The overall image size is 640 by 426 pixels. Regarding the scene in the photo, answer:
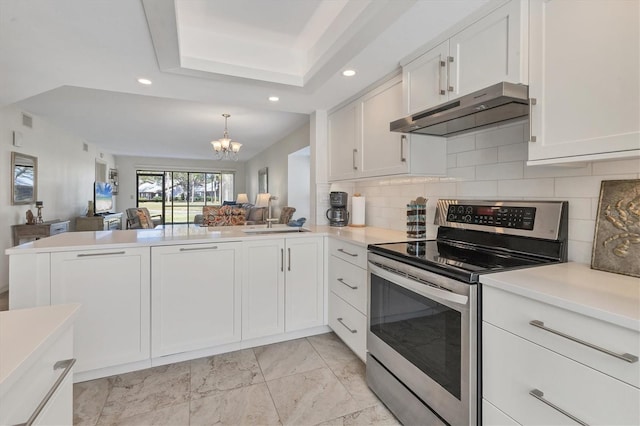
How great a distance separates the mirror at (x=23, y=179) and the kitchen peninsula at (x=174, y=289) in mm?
2896

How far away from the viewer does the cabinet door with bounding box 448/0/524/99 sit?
4.61 feet

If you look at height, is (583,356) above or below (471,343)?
above

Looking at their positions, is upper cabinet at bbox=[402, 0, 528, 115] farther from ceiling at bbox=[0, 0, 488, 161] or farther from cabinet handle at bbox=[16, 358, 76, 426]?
cabinet handle at bbox=[16, 358, 76, 426]

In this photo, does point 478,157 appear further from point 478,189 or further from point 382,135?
point 382,135

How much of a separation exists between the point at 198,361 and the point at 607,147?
2627 millimetres

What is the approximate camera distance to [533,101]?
136 centimetres

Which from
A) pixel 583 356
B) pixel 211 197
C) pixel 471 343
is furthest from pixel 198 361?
pixel 211 197

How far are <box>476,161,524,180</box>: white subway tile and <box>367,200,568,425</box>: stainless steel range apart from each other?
0.51ft

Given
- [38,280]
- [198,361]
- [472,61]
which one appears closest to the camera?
[472,61]

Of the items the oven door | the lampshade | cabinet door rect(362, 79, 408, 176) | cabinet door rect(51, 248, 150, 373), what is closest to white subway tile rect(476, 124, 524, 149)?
cabinet door rect(362, 79, 408, 176)

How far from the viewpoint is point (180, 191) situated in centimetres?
1095

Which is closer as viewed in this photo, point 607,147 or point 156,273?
point 607,147

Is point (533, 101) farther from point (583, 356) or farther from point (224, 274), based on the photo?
point (224, 274)

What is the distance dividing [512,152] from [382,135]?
969 millimetres
